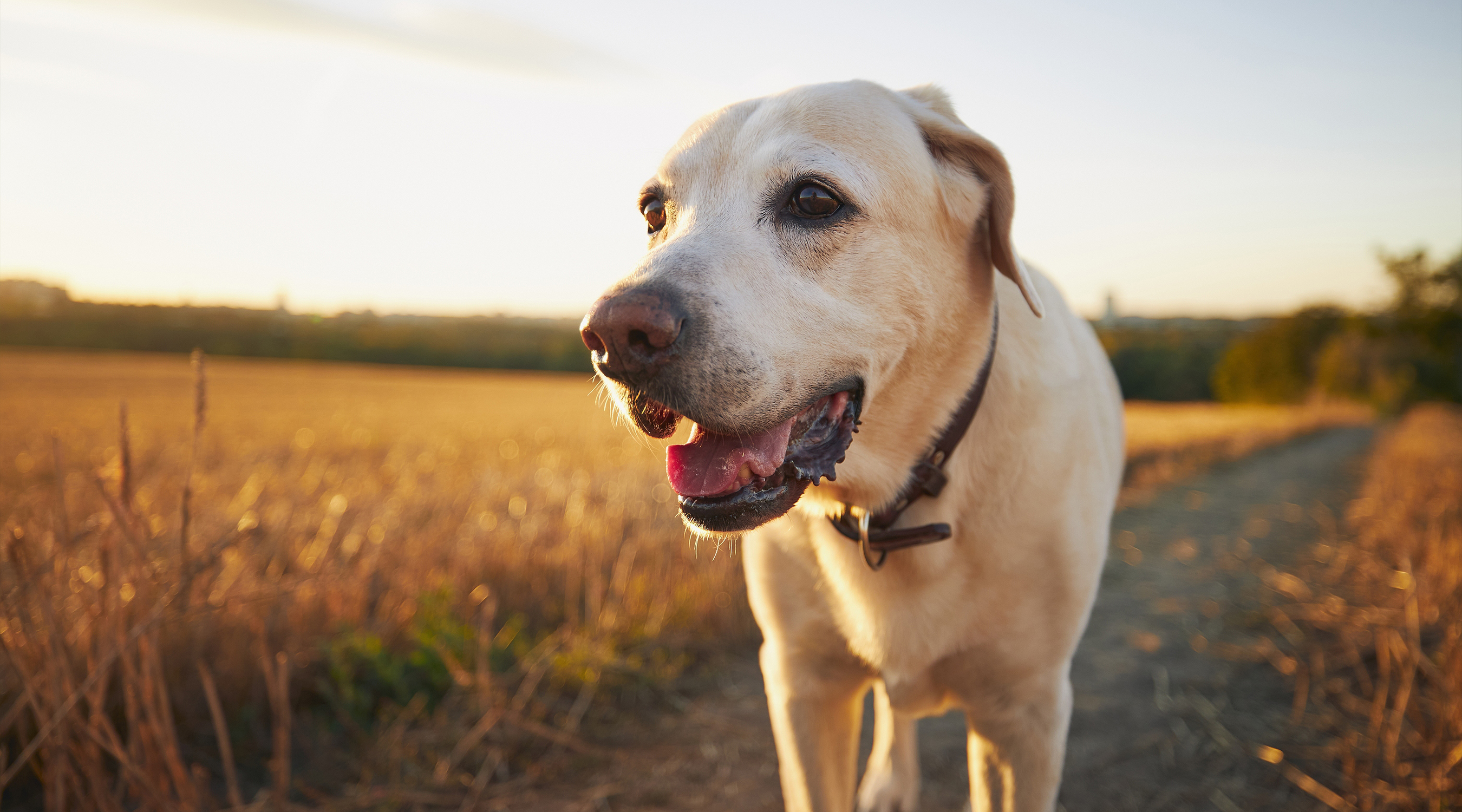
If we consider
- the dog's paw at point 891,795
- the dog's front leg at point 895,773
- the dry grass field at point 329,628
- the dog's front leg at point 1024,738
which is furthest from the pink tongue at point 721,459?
the dog's paw at point 891,795

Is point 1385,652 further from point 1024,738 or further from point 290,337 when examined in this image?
point 290,337

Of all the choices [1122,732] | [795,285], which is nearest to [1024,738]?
[795,285]

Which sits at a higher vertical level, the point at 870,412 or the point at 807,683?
the point at 870,412

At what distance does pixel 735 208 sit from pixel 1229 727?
332 centimetres

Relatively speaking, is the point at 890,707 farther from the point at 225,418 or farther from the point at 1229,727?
the point at 225,418

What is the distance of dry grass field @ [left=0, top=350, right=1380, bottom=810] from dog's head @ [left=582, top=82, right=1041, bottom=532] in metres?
0.32

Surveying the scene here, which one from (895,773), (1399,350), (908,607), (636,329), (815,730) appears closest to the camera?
(636,329)

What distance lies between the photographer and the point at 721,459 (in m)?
1.58

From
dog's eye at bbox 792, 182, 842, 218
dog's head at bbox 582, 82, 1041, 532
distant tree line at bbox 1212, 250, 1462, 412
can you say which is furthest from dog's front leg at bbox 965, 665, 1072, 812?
distant tree line at bbox 1212, 250, 1462, 412

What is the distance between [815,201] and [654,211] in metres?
0.57

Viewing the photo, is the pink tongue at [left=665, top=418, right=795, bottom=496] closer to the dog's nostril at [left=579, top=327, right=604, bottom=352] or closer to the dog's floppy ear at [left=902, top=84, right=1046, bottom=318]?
the dog's nostril at [left=579, top=327, right=604, bottom=352]

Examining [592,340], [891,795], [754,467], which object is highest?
[592,340]

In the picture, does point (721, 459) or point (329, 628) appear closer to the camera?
point (721, 459)

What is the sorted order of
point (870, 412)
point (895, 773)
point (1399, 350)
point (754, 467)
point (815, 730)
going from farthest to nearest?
point (1399, 350)
point (895, 773)
point (815, 730)
point (870, 412)
point (754, 467)
